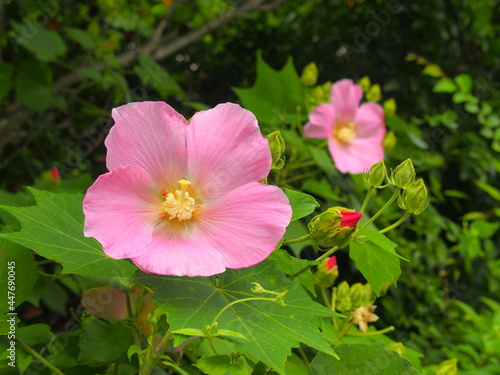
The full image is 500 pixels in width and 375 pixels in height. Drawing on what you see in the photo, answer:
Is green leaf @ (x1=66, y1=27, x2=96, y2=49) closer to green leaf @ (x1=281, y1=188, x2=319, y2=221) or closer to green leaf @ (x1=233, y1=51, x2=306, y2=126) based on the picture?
green leaf @ (x1=233, y1=51, x2=306, y2=126)

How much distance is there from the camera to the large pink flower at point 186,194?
520 mm

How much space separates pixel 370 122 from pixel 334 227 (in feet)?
2.75

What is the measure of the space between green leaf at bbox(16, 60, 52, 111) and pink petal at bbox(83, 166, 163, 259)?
1.38 m

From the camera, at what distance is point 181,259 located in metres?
0.52

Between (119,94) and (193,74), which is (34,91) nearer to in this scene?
(119,94)

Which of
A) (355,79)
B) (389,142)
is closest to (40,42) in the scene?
(389,142)

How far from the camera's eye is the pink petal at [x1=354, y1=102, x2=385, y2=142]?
54.0 inches

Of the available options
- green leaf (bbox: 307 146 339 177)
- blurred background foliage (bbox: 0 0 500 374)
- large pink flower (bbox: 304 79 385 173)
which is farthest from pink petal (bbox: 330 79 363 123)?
blurred background foliage (bbox: 0 0 500 374)

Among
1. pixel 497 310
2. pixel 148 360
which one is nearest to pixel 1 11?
pixel 148 360

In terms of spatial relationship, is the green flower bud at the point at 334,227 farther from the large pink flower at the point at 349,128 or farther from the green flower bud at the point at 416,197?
the large pink flower at the point at 349,128

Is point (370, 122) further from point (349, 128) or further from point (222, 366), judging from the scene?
point (222, 366)

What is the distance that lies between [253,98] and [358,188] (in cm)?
37

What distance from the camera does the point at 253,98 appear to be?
1.48m

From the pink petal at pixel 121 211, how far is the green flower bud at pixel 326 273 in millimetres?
340
